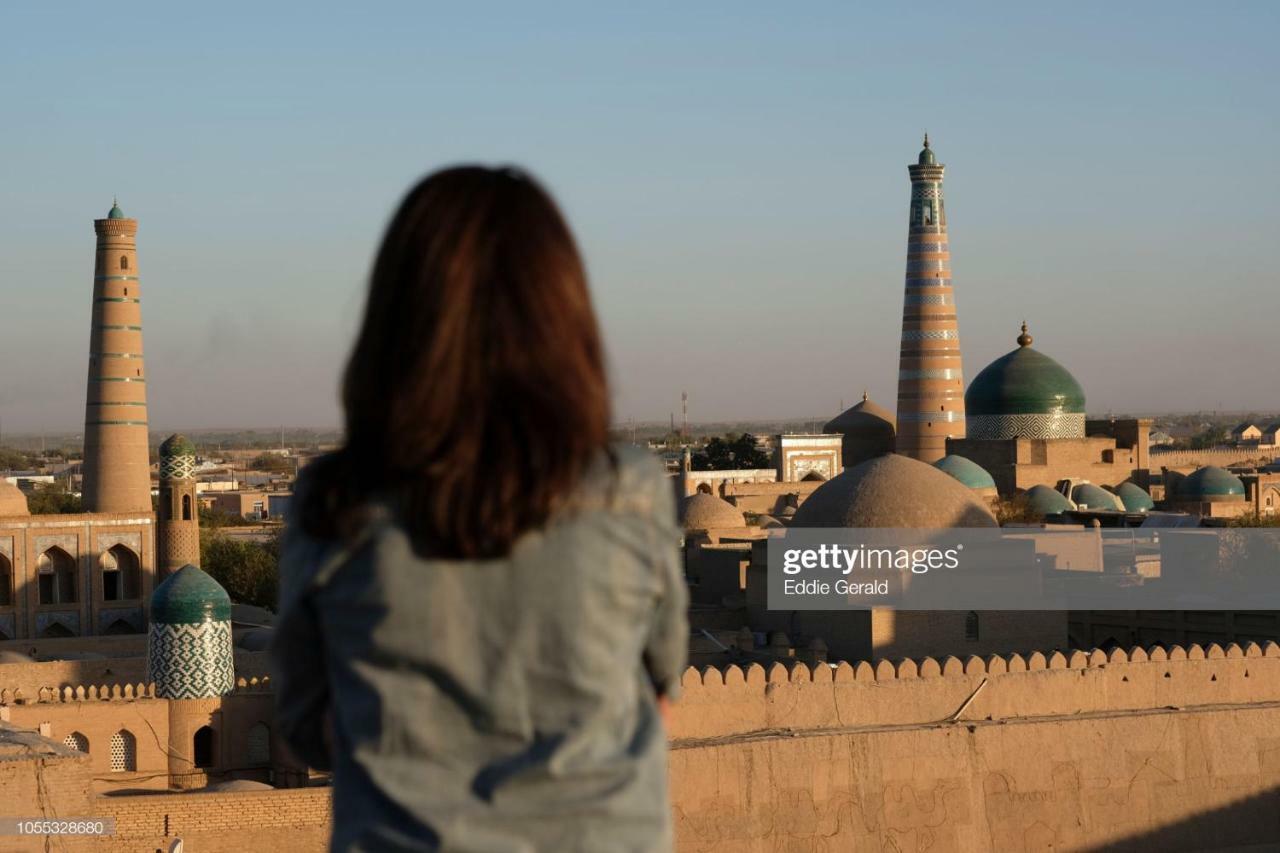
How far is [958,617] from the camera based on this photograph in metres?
16.9

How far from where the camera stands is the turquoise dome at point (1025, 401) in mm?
34375

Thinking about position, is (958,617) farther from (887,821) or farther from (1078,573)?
(887,821)

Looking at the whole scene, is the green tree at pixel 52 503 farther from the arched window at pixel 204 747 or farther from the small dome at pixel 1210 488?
the arched window at pixel 204 747

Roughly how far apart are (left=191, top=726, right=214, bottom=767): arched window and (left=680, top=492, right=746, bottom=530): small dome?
8.94m

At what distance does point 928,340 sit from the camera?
35125mm

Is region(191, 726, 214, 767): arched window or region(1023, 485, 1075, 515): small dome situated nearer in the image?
region(191, 726, 214, 767): arched window

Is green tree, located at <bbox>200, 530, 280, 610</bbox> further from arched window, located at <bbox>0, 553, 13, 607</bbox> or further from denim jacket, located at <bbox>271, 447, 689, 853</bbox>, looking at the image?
denim jacket, located at <bbox>271, 447, 689, 853</bbox>

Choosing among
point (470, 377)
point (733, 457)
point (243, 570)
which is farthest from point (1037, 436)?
point (470, 377)

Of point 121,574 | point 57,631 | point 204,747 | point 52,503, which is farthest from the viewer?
point 52,503

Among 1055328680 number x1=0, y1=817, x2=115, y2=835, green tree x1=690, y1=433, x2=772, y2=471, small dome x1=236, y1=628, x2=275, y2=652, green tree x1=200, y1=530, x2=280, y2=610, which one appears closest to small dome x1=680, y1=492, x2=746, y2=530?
small dome x1=236, y1=628, x2=275, y2=652

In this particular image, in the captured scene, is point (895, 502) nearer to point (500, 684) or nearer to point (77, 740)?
point (77, 740)

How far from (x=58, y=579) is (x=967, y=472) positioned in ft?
44.5

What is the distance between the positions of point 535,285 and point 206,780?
1621 cm

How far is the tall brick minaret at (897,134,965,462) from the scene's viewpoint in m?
35.1
